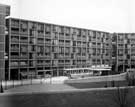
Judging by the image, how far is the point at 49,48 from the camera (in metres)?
10.8

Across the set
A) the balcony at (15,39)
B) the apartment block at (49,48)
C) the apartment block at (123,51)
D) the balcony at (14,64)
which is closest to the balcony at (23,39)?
the apartment block at (49,48)

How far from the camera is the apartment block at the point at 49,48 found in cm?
940

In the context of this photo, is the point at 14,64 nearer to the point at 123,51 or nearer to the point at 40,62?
the point at 40,62

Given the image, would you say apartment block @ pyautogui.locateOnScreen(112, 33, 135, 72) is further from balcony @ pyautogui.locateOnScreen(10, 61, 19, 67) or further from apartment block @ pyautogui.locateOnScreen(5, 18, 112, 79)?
balcony @ pyautogui.locateOnScreen(10, 61, 19, 67)

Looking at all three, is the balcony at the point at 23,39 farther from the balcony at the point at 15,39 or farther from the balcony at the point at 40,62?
the balcony at the point at 40,62

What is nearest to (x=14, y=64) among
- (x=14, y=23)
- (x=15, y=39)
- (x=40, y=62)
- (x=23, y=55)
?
(x=23, y=55)

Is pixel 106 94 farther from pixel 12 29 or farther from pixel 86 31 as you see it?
pixel 86 31

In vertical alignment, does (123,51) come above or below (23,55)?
A: above

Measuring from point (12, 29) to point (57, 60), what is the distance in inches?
131

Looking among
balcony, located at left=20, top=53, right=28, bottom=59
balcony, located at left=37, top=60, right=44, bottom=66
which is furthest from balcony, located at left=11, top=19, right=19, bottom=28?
balcony, located at left=37, top=60, right=44, bottom=66

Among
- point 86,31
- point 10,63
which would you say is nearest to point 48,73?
point 10,63

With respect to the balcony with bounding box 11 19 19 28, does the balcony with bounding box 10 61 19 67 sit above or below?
below

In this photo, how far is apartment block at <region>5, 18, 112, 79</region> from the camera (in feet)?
30.8

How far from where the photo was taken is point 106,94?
14.8 feet
